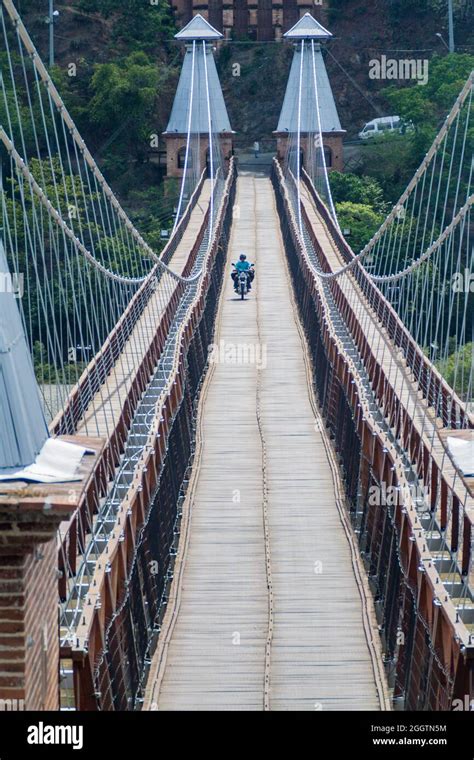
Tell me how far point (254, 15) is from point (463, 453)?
61598 millimetres

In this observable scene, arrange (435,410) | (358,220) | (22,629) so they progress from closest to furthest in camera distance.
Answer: (22,629), (435,410), (358,220)

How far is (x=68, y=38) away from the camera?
232 ft

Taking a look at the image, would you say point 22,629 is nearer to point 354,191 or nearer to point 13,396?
point 13,396

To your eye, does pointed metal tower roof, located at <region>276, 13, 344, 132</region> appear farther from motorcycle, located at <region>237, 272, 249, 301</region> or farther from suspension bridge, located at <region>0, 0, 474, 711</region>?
suspension bridge, located at <region>0, 0, 474, 711</region>

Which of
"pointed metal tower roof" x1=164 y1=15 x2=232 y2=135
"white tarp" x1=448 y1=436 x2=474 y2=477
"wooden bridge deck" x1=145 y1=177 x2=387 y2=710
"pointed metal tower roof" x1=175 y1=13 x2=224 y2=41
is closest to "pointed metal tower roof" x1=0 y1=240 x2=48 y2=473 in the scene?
"white tarp" x1=448 y1=436 x2=474 y2=477

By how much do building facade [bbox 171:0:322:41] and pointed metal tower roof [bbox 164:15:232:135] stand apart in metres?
8.88

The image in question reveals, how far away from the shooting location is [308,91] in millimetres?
59875

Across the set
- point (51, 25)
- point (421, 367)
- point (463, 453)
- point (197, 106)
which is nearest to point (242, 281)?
point (421, 367)

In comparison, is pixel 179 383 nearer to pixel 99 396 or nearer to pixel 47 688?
pixel 99 396

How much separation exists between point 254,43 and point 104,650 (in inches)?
2324

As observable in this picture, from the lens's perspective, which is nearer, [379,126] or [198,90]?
[198,90]

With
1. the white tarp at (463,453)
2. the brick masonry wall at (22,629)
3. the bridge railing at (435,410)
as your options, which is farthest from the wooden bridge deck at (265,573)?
the brick masonry wall at (22,629)

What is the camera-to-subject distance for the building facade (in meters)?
68.6
